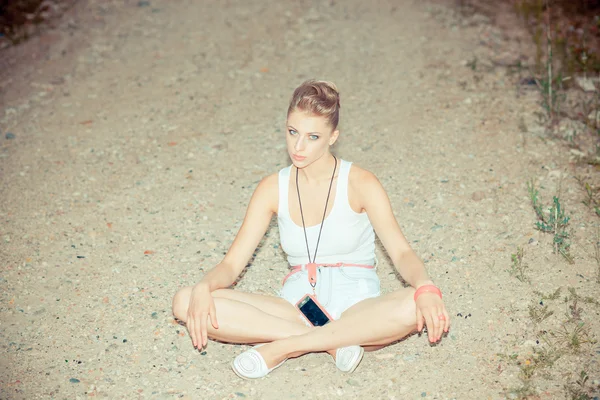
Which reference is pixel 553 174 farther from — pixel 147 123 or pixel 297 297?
pixel 147 123

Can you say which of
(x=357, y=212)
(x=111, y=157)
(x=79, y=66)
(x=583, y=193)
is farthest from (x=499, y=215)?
(x=79, y=66)

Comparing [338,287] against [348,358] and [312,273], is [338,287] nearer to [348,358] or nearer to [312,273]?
[312,273]

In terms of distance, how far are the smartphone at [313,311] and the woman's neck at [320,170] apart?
2.21 ft

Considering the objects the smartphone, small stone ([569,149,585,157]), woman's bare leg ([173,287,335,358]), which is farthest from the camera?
small stone ([569,149,585,157])

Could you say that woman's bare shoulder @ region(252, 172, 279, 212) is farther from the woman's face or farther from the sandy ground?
the sandy ground

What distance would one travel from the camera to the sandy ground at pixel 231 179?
376 cm

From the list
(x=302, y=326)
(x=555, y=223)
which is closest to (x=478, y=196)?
(x=555, y=223)

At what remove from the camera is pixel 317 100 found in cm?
346

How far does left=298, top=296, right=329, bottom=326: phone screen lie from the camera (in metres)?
3.70

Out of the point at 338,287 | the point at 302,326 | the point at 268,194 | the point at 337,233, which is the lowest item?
the point at 302,326

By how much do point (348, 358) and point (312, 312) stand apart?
36cm

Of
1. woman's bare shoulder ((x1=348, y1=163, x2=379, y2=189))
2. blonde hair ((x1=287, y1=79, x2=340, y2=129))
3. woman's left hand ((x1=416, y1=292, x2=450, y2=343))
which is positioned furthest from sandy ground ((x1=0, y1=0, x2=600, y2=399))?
blonde hair ((x1=287, y1=79, x2=340, y2=129))

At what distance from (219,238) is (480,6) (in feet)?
17.4

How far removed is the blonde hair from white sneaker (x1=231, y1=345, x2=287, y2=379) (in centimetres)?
134
